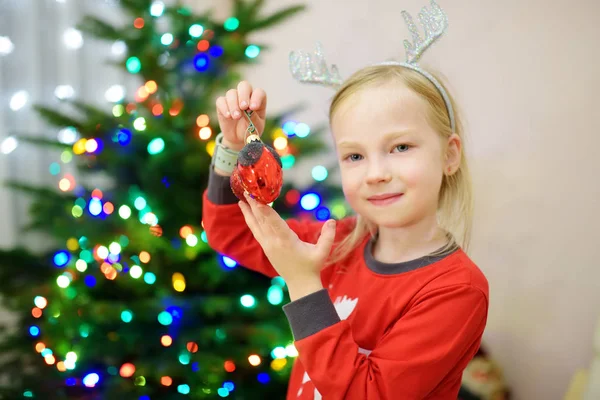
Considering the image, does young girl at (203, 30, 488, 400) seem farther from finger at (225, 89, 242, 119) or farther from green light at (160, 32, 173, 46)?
green light at (160, 32, 173, 46)

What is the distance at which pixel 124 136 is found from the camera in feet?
4.31

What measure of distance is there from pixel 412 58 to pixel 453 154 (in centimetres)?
19

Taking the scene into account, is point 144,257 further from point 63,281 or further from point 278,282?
point 278,282

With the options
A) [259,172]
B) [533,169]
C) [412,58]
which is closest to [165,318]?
[259,172]

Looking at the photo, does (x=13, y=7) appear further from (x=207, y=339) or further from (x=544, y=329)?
(x=544, y=329)

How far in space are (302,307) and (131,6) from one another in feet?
3.49

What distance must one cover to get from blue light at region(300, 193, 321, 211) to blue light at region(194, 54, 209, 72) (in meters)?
0.46

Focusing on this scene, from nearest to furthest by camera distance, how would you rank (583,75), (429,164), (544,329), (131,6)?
(429,164)
(131,6)
(583,75)
(544,329)

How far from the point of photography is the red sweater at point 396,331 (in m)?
0.66

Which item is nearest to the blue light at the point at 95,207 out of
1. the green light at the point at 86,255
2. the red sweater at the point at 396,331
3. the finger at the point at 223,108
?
the green light at the point at 86,255

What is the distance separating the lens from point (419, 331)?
69 cm

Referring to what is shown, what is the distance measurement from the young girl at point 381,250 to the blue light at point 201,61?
A: 0.52m

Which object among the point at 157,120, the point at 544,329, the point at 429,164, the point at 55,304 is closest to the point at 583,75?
the point at 544,329

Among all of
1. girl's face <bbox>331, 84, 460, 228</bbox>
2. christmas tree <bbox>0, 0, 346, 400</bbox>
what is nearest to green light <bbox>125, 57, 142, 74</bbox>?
christmas tree <bbox>0, 0, 346, 400</bbox>
